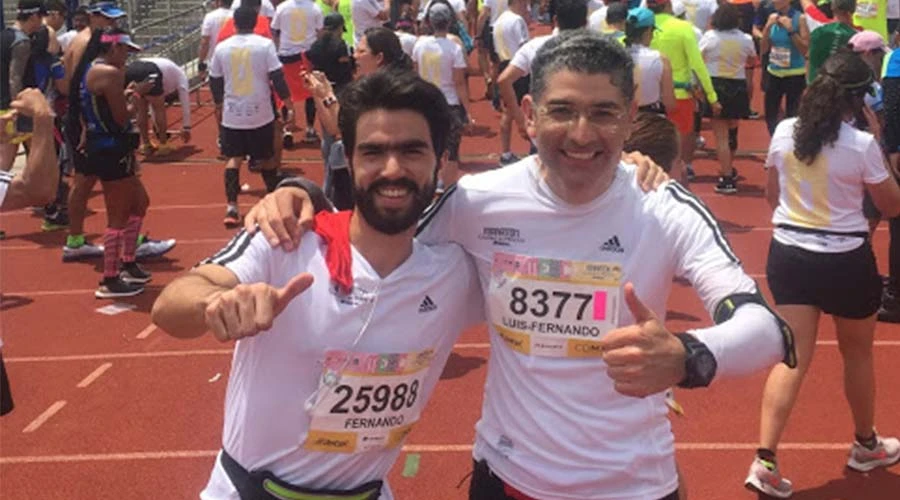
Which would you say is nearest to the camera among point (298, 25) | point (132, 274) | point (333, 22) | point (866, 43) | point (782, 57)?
point (866, 43)

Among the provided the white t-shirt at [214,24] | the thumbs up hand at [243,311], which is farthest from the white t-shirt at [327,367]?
the white t-shirt at [214,24]

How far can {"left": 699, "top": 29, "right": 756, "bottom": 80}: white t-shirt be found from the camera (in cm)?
1106

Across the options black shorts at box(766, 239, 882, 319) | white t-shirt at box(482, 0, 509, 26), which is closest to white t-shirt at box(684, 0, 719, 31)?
white t-shirt at box(482, 0, 509, 26)

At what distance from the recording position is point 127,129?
8.31 metres

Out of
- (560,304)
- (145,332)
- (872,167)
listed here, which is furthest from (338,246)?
(145,332)

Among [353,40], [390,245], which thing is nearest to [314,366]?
[390,245]

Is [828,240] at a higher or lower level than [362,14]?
higher

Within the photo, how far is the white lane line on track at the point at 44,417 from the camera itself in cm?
612

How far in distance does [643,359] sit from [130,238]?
691cm

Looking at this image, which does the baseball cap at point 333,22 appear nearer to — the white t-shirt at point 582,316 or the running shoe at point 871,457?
the running shoe at point 871,457

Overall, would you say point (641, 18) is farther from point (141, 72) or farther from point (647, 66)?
point (141, 72)

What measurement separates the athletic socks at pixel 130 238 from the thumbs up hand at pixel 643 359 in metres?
6.82

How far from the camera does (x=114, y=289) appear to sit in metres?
8.45

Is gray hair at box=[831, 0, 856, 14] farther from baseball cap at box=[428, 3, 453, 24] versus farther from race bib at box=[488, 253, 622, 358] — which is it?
race bib at box=[488, 253, 622, 358]
